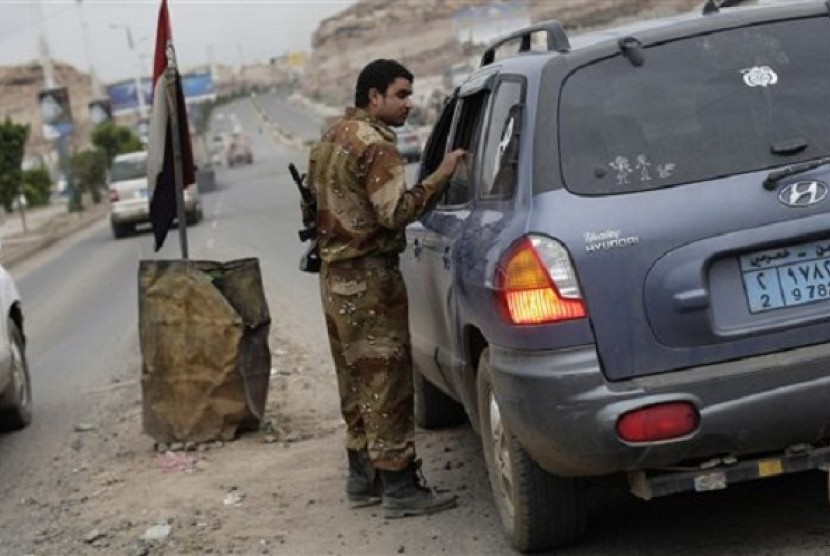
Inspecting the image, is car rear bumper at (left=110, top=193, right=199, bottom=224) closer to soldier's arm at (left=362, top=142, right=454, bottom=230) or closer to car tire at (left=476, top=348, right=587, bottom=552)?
soldier's arm at (left=362, top=142, right=454, bottom=230)

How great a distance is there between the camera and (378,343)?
5855 mm

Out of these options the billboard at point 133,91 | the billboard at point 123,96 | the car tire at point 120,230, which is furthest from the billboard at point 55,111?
the billboard at point 123,96

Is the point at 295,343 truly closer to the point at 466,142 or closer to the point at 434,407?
the point at 434,407

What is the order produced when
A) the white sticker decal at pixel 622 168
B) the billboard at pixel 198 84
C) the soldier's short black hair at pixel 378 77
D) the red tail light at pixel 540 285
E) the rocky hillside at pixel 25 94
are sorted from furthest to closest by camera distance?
the rocky hillside at pixel 25 94
the billboard at pixel 198 84
the soldier's short black hair at pixel 378 77
the white sticker decal at pixel 622 168
the red tail light at pixel 540 285

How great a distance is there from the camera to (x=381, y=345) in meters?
5.86

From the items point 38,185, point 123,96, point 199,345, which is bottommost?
point 123,96

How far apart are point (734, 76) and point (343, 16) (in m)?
195

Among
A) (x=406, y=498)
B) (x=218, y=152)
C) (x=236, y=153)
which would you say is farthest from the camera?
(x=218, y=152)

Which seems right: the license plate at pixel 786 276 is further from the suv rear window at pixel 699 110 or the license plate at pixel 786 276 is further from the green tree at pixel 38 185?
the green tree at pixel 38 185

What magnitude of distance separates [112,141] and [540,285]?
64.7 meters

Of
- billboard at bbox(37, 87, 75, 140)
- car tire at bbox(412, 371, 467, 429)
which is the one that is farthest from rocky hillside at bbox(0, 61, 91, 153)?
car tire at bbox(412, 371, 467, 429)

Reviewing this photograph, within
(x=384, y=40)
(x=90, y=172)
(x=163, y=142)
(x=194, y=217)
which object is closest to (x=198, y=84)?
(x=384, y=40)

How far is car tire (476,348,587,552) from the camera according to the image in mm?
4926

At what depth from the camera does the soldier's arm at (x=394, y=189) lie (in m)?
5.56
